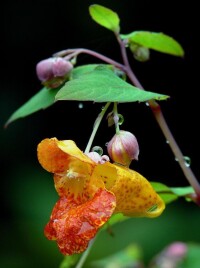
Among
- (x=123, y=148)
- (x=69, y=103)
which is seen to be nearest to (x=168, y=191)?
(x=123, y=148)

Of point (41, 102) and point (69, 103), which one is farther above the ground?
point (41, 102)

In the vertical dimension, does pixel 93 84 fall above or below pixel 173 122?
above

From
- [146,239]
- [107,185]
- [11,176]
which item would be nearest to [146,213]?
[107,185]

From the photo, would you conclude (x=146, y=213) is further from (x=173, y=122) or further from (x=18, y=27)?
(x=18, y=27)

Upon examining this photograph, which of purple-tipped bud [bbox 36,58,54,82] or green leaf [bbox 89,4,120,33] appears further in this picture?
green leaf [bbox 89,4,120,33]

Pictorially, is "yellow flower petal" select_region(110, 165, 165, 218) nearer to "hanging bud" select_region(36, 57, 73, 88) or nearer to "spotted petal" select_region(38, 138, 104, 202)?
"spotted petal" select_region(38, 138, 104, 202)

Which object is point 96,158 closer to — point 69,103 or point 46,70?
point 46,70

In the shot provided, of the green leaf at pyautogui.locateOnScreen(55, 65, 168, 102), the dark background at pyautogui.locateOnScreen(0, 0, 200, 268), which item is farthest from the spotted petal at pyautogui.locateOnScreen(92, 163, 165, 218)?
the dark background at pyautogui.locateOnScreen(0, 0, 200, 268)
